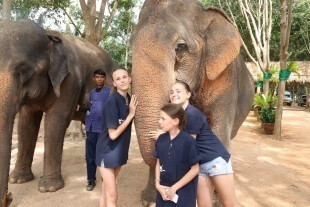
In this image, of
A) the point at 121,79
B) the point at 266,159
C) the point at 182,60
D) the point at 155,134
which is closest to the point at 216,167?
the point at 155,134

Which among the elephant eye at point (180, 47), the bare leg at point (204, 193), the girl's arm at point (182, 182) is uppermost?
the elephant eye at point (180, 47)

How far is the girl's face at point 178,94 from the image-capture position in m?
2.29

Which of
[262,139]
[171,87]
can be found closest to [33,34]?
[171,87]

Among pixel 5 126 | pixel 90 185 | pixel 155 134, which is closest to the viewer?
pixel 155 134

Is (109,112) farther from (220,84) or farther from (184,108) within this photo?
(220,84)

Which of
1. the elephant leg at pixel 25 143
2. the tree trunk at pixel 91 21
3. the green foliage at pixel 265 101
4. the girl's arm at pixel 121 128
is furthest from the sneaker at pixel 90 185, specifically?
the green foliage at pixel 265 101

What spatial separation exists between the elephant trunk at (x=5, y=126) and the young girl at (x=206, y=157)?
1443 mm

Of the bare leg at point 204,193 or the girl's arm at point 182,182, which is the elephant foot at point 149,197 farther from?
the girl's arm at point 182,182

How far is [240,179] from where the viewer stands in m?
4.88

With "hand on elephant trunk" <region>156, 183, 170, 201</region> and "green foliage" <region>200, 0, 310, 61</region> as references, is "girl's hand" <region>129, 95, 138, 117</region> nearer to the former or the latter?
"hand on elephant trunk" <region>156, 183, 170, 201</region>

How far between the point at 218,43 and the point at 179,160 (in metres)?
1.31

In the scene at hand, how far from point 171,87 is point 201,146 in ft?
1.61

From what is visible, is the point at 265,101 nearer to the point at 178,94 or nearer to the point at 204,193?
the point at 204,193

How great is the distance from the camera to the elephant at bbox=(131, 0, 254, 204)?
7.85 feet
